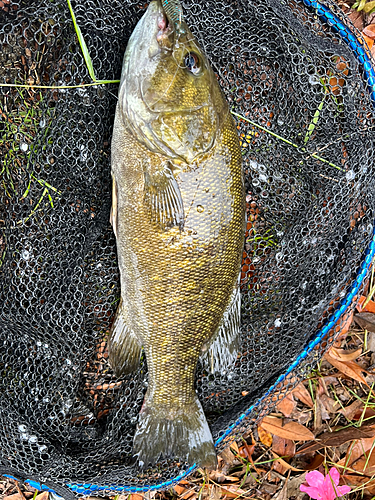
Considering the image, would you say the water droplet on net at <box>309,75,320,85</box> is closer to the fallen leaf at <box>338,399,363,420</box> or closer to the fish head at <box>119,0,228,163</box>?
the fish head at <box>119,0,228,163</box>

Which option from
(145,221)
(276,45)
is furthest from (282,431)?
(276,45)

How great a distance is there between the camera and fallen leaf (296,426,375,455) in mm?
2539

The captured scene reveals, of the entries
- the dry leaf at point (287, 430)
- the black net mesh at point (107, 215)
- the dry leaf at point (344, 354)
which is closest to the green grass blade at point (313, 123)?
the black net mesh at point (107, 215)

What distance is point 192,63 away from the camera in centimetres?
173

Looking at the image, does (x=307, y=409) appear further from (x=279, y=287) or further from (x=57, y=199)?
(x=57, y=199)

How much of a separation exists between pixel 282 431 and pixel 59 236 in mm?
1903

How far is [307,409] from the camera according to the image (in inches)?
104

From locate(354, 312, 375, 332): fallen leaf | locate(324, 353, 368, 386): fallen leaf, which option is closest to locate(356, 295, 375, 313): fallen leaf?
locate(354, 312, 375, 332): fallen leaf

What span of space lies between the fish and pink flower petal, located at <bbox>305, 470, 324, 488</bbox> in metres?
1.01

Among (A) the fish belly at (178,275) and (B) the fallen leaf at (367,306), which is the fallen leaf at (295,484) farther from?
(B) the fallen leaf at (367,306)

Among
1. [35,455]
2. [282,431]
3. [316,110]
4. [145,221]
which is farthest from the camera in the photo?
[282,431]

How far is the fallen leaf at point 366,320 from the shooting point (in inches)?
104

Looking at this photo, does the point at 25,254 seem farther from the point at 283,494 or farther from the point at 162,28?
the point at 283,494

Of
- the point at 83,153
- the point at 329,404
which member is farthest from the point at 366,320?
the point at 83,153
